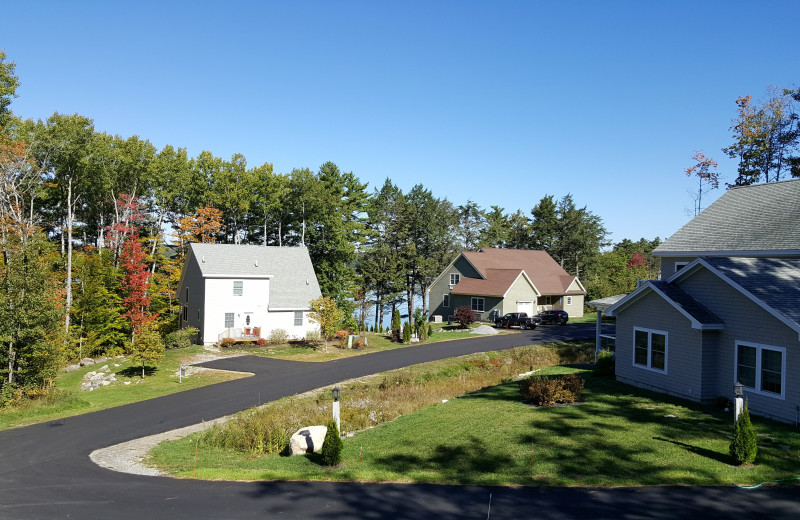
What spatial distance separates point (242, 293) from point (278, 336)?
4485mm

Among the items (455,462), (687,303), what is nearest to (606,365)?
(687,303)

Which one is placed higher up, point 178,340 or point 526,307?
point 526,307

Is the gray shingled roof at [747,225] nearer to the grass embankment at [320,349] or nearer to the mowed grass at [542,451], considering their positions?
the mowed grass at [542,451]

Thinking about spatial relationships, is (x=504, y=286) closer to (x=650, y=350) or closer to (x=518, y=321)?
(x=518, y=321)

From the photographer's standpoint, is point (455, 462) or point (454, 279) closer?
point (455, 462)

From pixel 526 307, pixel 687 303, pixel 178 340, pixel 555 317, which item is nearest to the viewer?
pixel 687 303

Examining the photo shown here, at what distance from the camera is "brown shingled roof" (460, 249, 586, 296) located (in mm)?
52581

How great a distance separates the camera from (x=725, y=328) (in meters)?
17.5

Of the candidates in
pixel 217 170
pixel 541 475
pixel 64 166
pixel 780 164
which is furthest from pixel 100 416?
pixel 780 164

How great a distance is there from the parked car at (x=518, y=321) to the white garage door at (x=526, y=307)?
2.89m

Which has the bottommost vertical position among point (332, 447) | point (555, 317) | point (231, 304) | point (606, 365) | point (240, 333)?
point (240, 333)

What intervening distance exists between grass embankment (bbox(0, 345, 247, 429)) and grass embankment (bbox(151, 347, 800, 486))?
29.9 feet

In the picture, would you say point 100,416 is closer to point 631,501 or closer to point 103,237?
point 631,501

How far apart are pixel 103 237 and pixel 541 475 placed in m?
51.9
